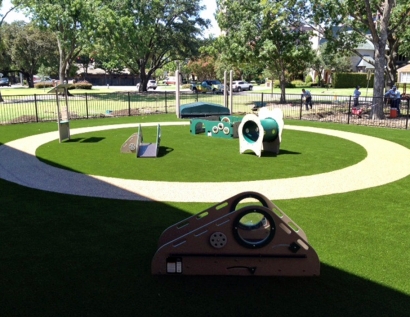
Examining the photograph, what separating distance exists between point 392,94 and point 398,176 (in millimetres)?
16193

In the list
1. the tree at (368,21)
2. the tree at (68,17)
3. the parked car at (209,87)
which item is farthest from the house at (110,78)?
the tree at (368,21)

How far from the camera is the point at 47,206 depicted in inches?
307

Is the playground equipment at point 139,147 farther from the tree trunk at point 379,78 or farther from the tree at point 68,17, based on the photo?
the tree at point 68,17

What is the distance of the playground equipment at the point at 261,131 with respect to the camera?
1238 centimetres

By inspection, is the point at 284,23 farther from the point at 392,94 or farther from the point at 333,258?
the point at 333,258

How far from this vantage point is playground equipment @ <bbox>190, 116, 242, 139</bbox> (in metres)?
16.0

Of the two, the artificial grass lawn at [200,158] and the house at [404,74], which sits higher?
the house at [404,74]

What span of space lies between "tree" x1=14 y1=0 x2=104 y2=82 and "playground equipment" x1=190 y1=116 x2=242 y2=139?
22.9 metres

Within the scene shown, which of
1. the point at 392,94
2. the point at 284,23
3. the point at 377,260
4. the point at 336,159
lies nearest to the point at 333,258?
the point at 377,260

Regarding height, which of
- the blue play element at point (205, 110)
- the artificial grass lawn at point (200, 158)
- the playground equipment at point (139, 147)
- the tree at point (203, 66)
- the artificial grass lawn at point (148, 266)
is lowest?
the artificial grass lawn at point (200, 158)

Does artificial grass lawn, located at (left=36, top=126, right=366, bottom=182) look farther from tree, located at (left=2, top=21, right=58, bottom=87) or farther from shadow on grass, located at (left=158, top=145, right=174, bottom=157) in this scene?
tree, located at (left=2, top=21, right=58, bottom=87)

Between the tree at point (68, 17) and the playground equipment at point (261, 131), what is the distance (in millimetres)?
27244

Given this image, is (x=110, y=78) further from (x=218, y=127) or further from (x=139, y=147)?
(x=139, y=147)

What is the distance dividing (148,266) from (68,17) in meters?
35.8
